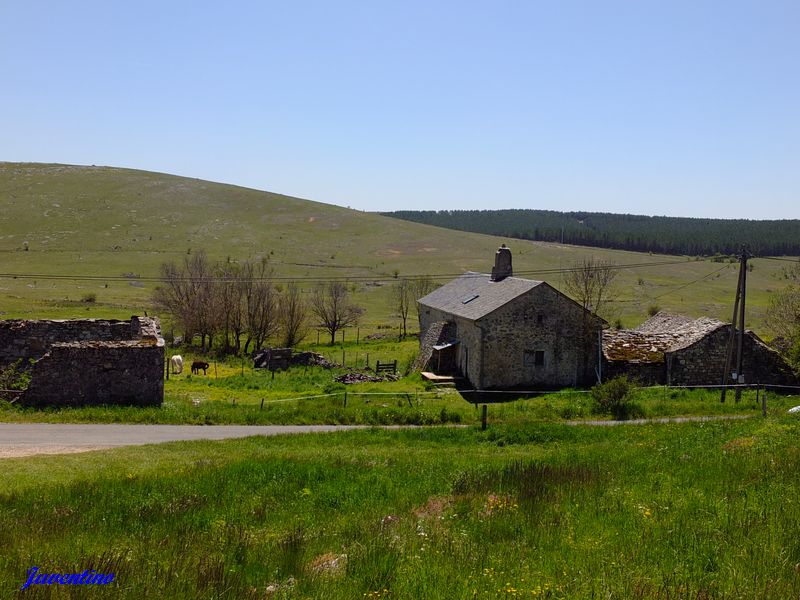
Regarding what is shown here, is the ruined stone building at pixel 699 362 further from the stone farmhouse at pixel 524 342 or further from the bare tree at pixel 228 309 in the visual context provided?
the bare tree at pixel 228 309

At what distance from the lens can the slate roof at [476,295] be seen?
32.9m

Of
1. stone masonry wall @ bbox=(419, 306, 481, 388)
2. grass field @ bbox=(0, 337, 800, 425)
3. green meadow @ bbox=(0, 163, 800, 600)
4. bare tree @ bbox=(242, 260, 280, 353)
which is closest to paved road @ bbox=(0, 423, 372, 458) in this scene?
grass field @ bbox=(0, 337, 800, 425)

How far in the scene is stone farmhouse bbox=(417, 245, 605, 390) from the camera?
104 feet

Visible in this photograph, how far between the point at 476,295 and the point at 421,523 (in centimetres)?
3034

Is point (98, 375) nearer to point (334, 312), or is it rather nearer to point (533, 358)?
point (533, 358)

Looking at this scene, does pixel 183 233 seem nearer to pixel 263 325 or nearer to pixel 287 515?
pixel 263 325

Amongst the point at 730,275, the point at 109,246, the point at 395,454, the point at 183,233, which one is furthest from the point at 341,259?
the point at 395,454

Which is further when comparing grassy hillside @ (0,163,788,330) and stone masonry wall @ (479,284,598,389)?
grassy hillside @ (0,163,788,330)

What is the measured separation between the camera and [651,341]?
34.4m

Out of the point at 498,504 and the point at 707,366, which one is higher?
the point at 498,504

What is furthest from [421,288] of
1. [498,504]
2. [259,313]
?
[498,504]

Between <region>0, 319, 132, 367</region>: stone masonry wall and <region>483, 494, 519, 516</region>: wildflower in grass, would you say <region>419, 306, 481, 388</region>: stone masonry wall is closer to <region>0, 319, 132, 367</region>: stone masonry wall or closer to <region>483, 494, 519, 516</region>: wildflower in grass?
<region>0, 319, 132, 367</region>: stone masonry wall

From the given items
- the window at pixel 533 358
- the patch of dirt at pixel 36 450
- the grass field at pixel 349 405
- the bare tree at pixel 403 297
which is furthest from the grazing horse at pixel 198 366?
the bare tree at pixel 403 297

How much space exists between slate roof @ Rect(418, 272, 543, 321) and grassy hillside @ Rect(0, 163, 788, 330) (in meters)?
25.5
